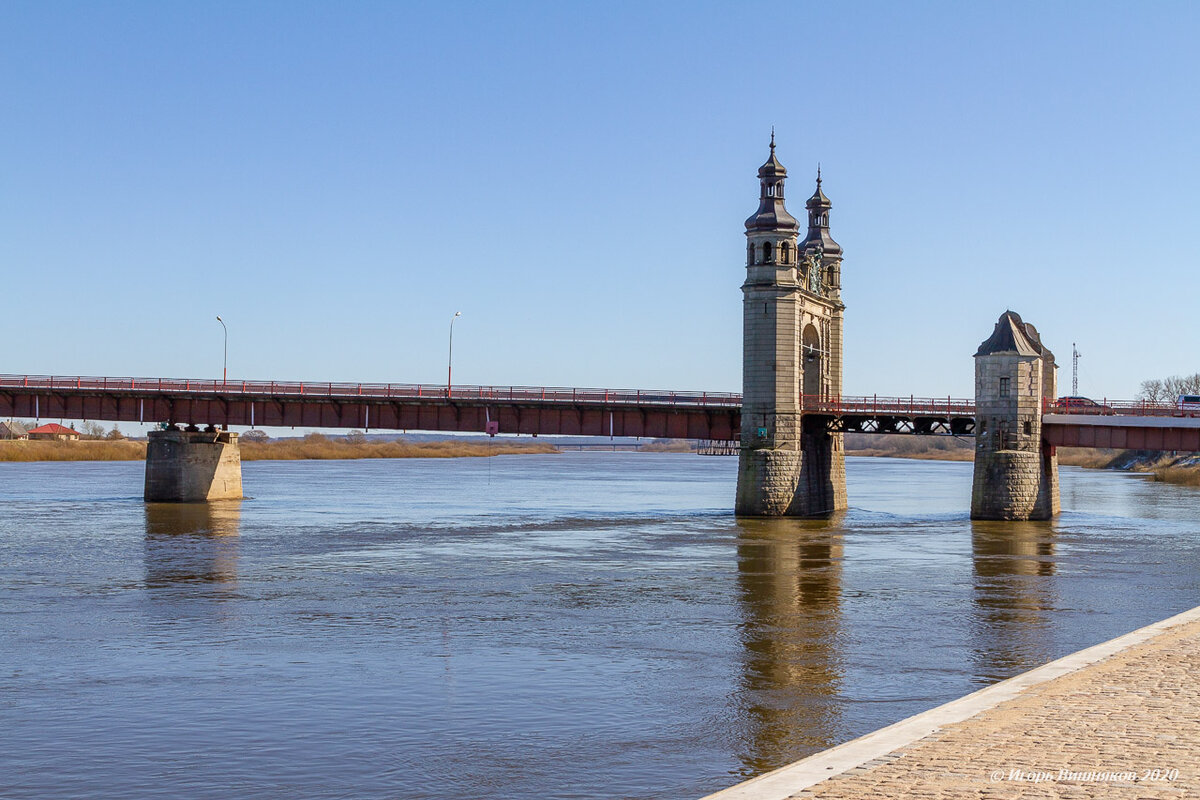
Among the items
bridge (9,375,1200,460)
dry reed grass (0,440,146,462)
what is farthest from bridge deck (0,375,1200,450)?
dry reed grass (0,440,146,462)

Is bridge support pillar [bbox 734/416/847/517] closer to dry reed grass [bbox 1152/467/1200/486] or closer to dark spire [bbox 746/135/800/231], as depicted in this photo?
dark spire [bbox 746/135/800/231]

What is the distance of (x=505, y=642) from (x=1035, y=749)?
1636 cm

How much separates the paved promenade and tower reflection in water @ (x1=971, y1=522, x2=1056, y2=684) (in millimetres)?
5519

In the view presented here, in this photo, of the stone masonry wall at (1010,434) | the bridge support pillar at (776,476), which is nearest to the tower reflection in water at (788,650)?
the bridge support pillar at (776,476)

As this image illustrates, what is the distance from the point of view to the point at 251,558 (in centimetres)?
4975

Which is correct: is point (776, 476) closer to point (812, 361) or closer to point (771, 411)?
point (771, 411)

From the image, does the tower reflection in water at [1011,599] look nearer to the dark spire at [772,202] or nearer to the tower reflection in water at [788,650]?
the tower reflection in water at [788,650]

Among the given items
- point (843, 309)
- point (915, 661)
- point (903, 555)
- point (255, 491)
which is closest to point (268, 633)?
point (915, 661)

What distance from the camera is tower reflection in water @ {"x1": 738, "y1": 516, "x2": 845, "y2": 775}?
65.5 feet

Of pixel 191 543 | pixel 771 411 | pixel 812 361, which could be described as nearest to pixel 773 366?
pixel 771 411

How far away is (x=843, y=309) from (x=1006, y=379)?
2113 cm

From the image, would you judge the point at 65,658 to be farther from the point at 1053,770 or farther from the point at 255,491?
the point at 255,491

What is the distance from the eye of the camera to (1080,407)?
73.4m

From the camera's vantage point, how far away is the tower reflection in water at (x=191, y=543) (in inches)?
1717
